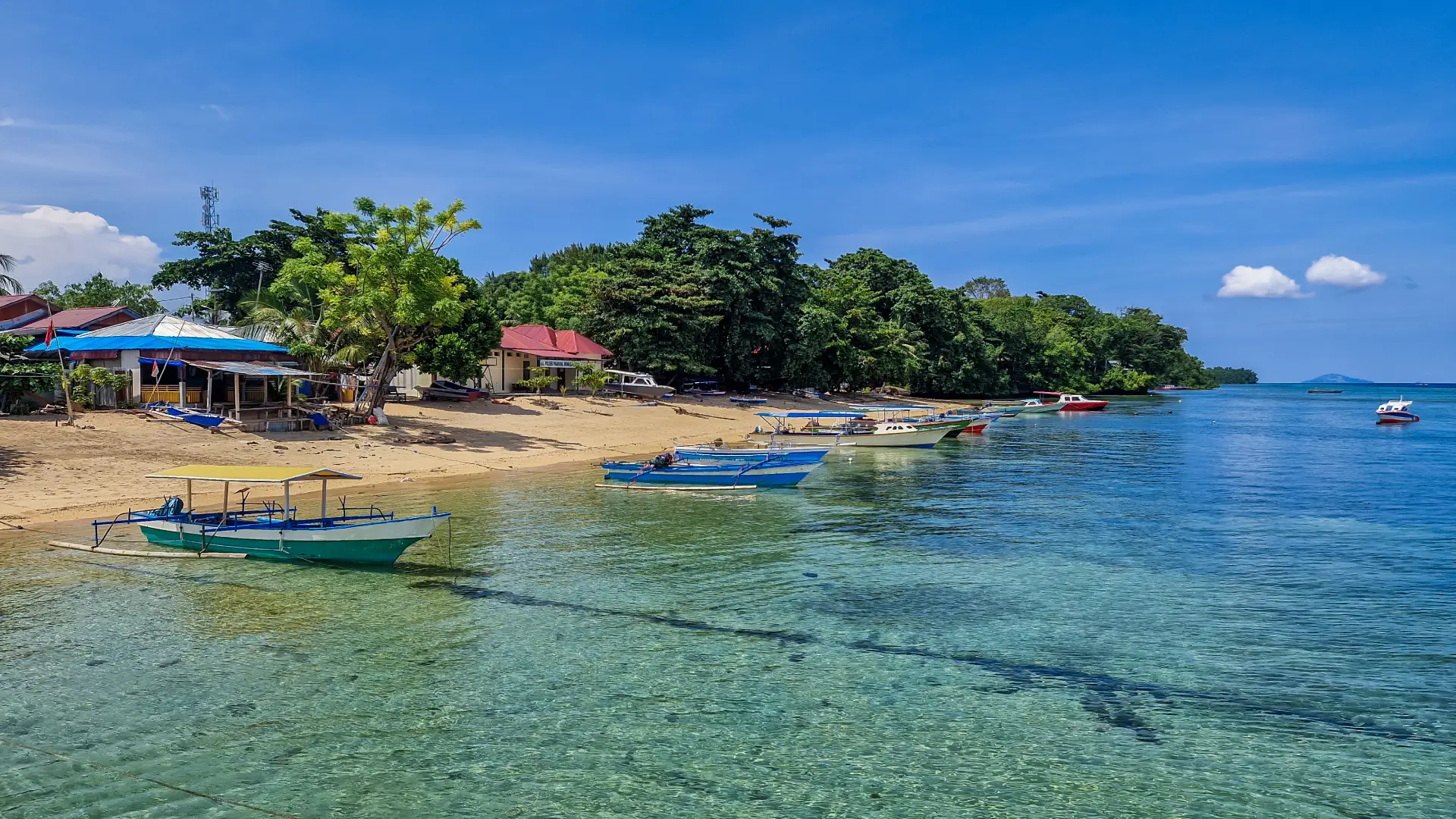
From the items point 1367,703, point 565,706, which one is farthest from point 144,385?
point 1367,703

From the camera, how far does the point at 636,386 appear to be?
195ft

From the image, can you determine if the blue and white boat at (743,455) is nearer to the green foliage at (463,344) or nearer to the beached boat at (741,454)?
the beached boat at (741,454)

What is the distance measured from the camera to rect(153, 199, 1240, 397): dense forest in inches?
1412

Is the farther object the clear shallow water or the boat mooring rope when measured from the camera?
the clear shallow water

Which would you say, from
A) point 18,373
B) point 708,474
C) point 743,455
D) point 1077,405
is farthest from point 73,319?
point 1077,405

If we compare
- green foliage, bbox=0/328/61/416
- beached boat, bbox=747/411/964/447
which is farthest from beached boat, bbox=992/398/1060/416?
green foliage, bbox=0/328/61/416

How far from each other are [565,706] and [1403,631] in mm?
12960

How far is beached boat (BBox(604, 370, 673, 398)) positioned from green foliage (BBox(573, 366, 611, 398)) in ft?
2.92

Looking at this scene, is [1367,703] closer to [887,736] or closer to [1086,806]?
[1086,806]

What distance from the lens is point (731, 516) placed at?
79.4 feet

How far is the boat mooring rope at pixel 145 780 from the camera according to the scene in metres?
A: 7.90

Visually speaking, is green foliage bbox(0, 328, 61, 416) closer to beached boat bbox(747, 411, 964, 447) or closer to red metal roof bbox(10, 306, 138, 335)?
red metal roof bbox(10, 306, 138, 335)

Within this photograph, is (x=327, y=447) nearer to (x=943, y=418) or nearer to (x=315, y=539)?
(x=315, y=539)

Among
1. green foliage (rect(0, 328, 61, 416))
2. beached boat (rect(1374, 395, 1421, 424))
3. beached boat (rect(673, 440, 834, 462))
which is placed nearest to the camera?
green foliage (rect(0, 328, 61, 416))
